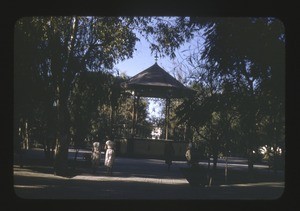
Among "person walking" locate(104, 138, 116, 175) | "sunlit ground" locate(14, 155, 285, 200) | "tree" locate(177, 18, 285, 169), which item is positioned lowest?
"sunlit ground" locate(14, 155, 285, 200)

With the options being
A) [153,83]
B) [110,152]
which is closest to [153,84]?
[153,83]

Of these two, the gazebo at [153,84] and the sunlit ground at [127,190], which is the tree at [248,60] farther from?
the gazebo at [153,84]

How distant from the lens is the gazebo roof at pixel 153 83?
21781 mm

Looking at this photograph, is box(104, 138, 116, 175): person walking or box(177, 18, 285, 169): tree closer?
box(177, 18, 285, 169): tree

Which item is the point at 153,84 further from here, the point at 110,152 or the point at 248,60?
the point at 248,60

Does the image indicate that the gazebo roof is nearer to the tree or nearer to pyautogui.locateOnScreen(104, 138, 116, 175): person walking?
pyautogui.locateOnScreen(104, 138, 116, 175): person walking

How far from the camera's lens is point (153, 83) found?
73.8 feet

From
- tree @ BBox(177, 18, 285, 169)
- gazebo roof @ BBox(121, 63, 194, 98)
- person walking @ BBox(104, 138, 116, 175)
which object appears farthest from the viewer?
gazebo roof @ BBox(121, 63, 194, 98)

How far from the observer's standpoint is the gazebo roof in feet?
71.5

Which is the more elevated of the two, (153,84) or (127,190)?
(153,84)

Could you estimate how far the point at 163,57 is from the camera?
40.7 feet

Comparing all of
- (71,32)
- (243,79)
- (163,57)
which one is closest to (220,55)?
(243,79)

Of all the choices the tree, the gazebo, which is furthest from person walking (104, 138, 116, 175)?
the gazebo

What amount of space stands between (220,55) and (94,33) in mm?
5445
